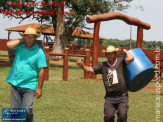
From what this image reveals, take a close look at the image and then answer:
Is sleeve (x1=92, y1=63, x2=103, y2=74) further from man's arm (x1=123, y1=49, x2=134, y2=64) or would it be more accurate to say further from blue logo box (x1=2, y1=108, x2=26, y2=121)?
blue logo box (x1=2, y1=108, x2=26, y2=121)

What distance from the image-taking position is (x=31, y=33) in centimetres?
504

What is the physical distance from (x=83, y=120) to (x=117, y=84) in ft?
5.68

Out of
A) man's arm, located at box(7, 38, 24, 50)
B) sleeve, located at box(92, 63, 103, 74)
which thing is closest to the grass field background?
sleeve, located at box(92, 63, 103, 74)

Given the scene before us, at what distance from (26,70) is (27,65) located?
77 millimetres

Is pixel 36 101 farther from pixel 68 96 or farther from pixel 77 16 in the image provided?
pixel 77 16

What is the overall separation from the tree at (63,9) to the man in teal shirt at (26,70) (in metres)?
20.8

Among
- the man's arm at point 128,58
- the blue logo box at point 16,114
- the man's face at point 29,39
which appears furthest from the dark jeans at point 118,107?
the man's face at point 29,39

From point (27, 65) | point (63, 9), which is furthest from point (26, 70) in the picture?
point (63, 9)

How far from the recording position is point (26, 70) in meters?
5.03

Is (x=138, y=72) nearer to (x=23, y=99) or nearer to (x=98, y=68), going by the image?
(x=98, y=68)

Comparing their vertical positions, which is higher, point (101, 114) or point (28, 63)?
point (28, 63)

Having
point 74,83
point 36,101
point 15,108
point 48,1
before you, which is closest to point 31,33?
point 15,108

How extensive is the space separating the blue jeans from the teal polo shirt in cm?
8

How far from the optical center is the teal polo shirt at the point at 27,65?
5031 mm
